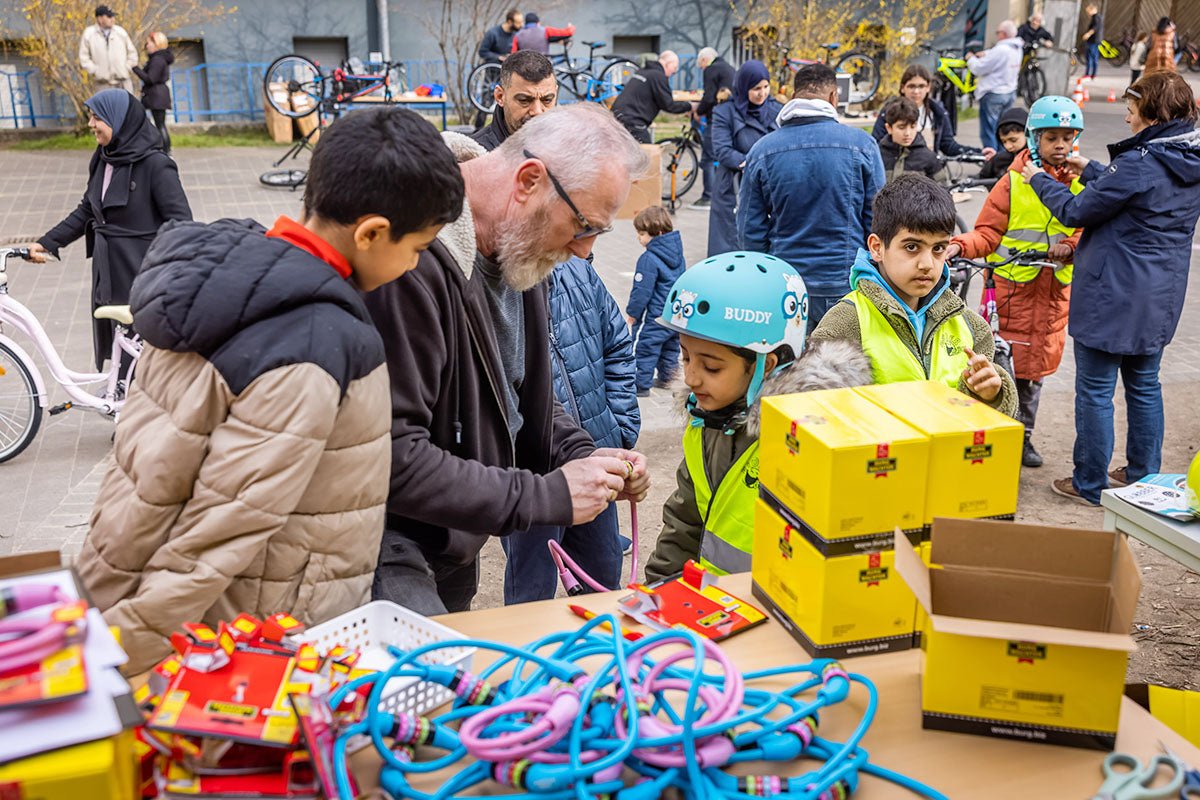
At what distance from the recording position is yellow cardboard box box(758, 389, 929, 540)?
1.89 meters

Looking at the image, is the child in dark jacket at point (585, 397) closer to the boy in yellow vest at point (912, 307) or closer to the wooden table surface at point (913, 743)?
the boy in yellow vest at point (912, 307)

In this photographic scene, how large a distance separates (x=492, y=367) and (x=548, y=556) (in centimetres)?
110

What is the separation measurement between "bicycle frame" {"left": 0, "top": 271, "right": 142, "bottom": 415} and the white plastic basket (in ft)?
14.9

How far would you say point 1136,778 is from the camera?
1.68m

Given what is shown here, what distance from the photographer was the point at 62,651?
1.38m

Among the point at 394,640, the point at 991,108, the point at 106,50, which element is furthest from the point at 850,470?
the point at 106,50

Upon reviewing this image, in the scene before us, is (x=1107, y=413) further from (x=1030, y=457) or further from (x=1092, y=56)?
(x=1092, y=56)

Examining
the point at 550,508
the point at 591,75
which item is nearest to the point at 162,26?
the point at 591,75

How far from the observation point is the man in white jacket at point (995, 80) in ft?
52.9

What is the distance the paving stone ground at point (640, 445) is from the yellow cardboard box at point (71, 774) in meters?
3.33

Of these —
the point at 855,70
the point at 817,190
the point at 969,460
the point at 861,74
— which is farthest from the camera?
the point at 861,74

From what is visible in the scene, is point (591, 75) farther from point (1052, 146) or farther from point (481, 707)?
point (481, 707)

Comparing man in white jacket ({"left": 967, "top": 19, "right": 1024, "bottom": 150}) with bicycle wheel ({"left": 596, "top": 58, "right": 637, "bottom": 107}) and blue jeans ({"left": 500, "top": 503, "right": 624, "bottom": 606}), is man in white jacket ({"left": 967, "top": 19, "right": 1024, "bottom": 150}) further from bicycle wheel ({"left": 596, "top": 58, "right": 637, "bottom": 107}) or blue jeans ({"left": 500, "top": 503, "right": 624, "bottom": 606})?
blue jeans ({"left": 500, "top": 503, "right": 624, "bottom": 606})

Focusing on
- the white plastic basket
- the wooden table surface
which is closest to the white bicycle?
the white plastic basket
